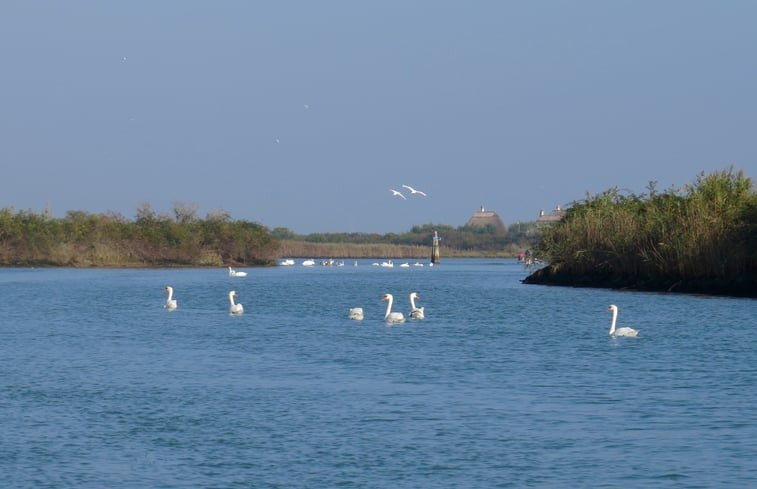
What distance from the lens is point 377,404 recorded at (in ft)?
67.4

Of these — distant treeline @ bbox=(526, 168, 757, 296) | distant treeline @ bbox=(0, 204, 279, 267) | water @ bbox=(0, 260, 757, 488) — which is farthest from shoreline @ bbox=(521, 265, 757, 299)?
distant treeline @ bbox=(0, 204, 279, 267)

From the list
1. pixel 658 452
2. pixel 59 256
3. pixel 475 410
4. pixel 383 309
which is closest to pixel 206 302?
pixel 383 309

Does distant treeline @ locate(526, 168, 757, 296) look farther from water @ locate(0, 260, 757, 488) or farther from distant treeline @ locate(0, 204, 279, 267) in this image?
distant treeline @ locate(0, 204, 279, 267)

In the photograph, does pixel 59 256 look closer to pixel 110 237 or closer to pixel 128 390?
pixel 110 237

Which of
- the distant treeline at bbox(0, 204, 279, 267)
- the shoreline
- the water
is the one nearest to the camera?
the water

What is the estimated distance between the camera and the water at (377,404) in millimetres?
15117

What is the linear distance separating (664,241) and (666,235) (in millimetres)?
403

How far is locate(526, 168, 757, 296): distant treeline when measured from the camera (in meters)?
54.7

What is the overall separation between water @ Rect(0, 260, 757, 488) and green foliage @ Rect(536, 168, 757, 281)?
1360 centimetres

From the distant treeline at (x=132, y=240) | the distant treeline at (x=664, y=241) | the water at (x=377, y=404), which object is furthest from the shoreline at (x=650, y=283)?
the distant treeline at (x=132, y=240)

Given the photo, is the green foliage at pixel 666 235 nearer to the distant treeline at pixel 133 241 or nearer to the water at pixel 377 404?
the water at pixel 377 404

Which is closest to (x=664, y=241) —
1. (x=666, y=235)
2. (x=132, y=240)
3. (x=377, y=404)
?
(x=666, y=235)

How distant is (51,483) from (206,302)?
42328mm

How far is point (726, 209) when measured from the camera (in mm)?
57031
